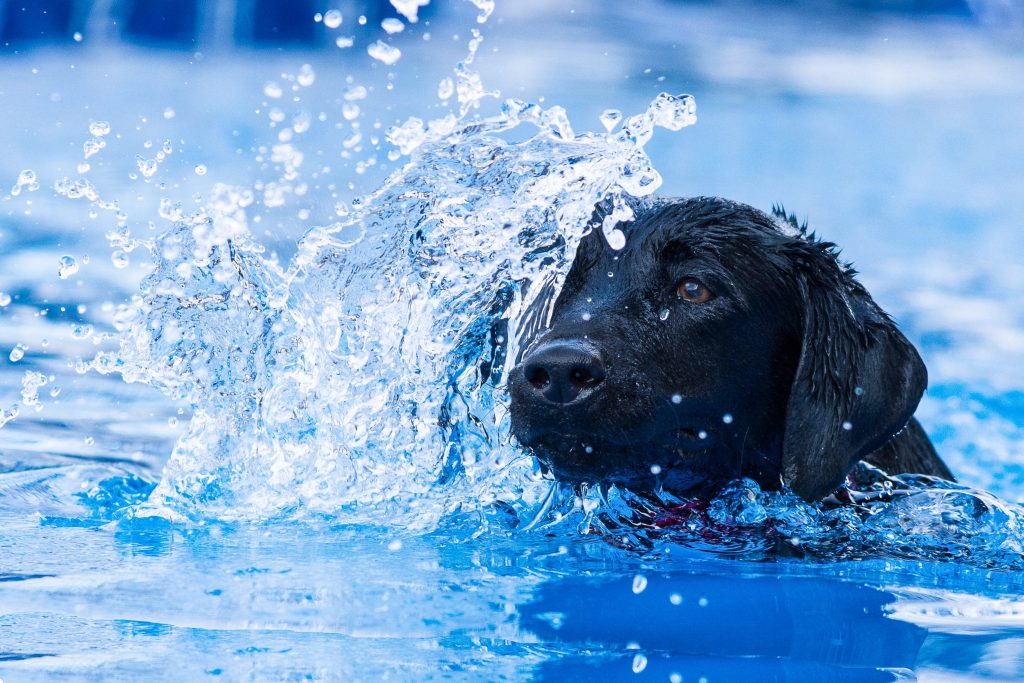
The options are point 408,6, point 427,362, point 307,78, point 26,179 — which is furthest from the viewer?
point 307,78

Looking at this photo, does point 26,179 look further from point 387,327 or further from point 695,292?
point 695,292

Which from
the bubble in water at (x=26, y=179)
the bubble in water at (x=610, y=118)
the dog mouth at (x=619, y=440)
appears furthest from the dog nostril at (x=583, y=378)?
the bubble in water at (x=26, y=179)

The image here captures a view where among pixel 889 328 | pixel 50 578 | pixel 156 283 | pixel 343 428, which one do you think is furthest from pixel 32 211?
pixel 889 328

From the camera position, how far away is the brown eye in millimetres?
3676

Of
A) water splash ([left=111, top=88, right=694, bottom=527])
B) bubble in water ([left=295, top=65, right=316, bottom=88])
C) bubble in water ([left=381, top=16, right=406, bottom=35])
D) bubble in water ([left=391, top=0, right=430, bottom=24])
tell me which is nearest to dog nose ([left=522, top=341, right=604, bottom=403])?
water splash ([left=111, top=88, right=694, bottom=527])

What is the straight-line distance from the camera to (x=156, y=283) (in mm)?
4816

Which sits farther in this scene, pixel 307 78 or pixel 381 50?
pixel 307 78

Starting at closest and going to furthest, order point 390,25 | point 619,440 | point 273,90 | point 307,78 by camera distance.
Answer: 1. point 619,440
2. point 307,78
3. point 273,90
4. point 390,25

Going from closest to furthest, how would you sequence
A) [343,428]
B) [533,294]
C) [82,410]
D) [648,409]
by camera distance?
[648,409] < [533,294] < [343,428] < [82,410]

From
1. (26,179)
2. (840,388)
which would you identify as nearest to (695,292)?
(840,388)

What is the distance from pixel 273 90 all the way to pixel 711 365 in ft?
34.0

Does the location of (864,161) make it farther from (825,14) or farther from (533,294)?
(533,294)

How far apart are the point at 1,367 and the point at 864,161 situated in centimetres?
1036

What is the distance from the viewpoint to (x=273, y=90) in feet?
42.9
